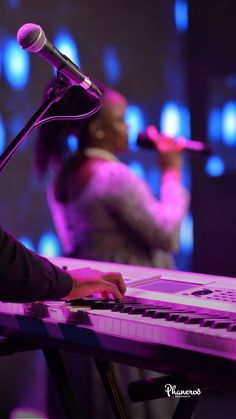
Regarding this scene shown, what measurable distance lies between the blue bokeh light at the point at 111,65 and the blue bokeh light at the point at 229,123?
2.61 feet

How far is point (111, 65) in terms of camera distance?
3.87 m

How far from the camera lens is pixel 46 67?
3.48 metres

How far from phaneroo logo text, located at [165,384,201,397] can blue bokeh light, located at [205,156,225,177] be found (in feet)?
9.50

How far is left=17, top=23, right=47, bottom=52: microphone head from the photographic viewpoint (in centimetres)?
146

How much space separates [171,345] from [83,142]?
138 centimetres

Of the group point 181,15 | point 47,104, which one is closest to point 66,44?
point 181,15

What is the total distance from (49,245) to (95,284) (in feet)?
6.40

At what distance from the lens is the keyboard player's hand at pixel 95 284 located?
1.58m

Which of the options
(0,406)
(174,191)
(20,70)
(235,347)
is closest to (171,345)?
(235,347)

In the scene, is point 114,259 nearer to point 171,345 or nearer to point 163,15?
point 171,345

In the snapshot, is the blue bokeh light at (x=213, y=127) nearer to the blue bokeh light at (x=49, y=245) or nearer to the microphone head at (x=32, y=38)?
the blue bokeh light at (x=49, y=245)

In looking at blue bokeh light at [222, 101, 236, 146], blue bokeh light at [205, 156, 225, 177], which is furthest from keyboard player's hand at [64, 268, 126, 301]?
blue bokeh light at [222, 101, 236, 146]

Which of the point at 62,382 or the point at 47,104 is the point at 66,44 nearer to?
the point at 47,104

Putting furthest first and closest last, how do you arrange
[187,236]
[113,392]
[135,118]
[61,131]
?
[187,236]
[135,118]
[61,131]
[113,392]
